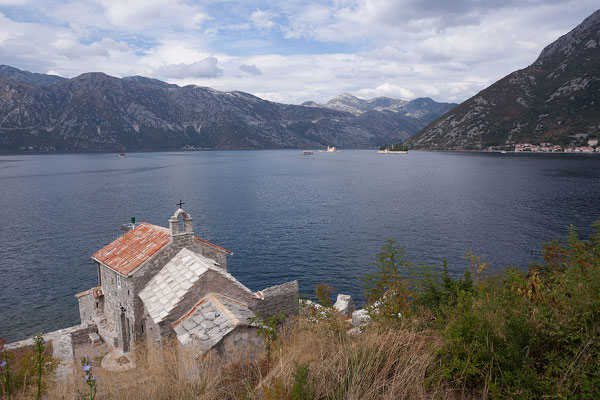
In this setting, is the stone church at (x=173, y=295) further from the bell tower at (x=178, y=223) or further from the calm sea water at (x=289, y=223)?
the calm sea water at (x=289, y=223)

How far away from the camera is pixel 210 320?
51.9 ft

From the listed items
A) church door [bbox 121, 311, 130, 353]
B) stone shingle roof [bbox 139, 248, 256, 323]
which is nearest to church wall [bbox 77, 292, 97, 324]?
church door [bbox 121, 311, 130, 353]

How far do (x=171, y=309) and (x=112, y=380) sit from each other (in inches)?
386

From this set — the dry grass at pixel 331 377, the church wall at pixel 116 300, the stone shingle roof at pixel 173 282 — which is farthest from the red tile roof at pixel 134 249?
the dry grass at pixel 331 377

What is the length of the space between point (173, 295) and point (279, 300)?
6.07 m

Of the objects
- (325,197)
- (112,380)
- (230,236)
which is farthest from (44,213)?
(112,380)

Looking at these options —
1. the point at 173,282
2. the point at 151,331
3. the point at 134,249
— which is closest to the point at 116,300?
the point at 134,249

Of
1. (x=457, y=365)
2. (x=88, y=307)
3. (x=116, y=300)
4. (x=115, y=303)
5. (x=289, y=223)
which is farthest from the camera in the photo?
(x=289, y=223)

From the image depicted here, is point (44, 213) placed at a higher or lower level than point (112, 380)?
lower

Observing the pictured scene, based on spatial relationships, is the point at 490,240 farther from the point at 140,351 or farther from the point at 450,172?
the point at 450,172

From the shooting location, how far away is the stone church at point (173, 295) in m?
15.7

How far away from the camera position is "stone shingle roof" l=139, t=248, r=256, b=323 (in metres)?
17.0

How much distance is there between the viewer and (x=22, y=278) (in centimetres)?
3959

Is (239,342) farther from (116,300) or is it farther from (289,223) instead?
(289,223)
